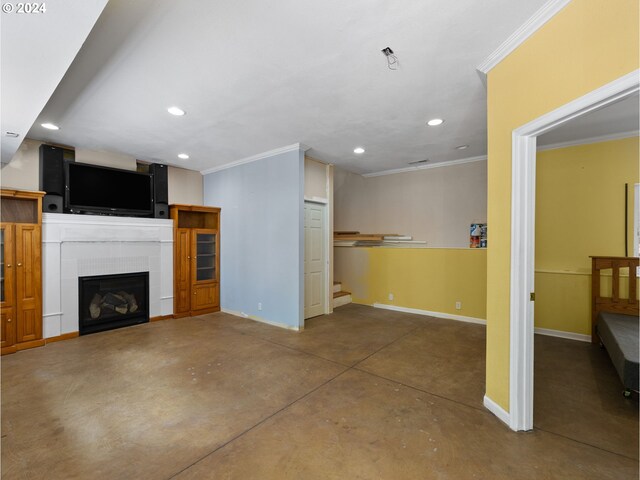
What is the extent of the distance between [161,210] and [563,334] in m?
6.73

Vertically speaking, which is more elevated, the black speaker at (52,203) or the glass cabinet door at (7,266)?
the black speaker at (52,203)

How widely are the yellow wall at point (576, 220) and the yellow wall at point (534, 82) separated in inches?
109

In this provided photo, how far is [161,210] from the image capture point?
5.42 m

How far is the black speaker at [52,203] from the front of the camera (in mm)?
4258

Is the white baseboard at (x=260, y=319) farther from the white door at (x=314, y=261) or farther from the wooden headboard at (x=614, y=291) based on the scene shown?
the wooden headboard at (x=614, y=291)

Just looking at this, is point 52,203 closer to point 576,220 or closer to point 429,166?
point 429,166

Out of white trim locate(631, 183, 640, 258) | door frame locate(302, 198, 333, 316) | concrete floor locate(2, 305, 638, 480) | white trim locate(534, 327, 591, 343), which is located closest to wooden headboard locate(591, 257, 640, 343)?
white trim locate(534, 327, 591, 343)

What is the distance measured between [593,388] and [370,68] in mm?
3598

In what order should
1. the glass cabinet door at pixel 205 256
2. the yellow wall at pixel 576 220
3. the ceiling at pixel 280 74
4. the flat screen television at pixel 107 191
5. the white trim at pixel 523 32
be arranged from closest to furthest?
the white trim at pixel 523 32 → the ceiling at pixel 280 74 → the yellow wall at pixel 576 220 → the flat screen television at pixel 107 191 → the glass cabinet door at pixel 205 256

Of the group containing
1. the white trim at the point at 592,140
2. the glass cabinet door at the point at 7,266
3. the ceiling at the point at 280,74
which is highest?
the ceiling at the point at 280,74

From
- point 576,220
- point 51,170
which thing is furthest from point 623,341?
point 51,170

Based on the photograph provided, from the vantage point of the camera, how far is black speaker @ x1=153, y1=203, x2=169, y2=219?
537 cm

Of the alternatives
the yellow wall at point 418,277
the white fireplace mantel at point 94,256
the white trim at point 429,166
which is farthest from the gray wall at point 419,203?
the white fireplace mantel at point 94,256

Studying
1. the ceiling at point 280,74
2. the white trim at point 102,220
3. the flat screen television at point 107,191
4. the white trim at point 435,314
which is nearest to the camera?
the ceiling at point 280,74
